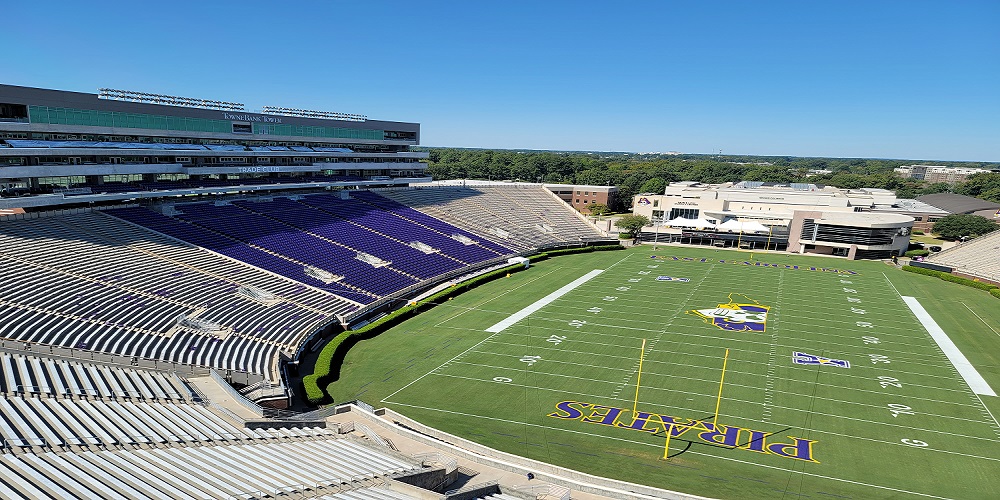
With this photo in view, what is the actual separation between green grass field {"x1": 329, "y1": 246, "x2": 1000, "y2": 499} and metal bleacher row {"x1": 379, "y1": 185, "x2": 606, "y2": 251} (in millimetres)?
19180

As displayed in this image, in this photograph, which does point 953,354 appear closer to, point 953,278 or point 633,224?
point 953,278

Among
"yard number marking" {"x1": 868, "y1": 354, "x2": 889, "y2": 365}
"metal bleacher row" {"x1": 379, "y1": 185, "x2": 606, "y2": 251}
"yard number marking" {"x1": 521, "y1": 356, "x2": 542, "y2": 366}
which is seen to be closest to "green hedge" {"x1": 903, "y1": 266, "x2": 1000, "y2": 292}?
"yard number marking" {"x1": 868, "y1": 354, "x2": 889, "y2": 365}

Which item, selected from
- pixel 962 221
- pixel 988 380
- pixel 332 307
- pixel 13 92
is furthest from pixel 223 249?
pixel 962 221

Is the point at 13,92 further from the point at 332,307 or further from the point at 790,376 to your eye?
the point at 790,376

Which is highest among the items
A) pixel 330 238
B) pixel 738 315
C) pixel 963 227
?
pixel 963 227

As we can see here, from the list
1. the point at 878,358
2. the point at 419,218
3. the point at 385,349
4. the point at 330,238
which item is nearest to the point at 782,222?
the point at 878,358

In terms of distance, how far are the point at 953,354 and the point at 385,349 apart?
110 ft

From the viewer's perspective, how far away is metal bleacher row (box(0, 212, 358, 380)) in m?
24.6

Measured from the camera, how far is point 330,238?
47.5m

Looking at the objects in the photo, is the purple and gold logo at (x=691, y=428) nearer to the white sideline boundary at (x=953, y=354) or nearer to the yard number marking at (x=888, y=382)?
the yard number marking at (x=888, y=382)

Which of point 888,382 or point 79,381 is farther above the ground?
point 79,381

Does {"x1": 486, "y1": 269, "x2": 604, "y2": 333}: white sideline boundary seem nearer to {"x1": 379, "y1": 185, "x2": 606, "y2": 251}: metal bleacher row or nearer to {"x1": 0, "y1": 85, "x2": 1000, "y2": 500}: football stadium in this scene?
{"x1": 0, "y1": 85, "x2": 1000, "y2": 500}: football stadium

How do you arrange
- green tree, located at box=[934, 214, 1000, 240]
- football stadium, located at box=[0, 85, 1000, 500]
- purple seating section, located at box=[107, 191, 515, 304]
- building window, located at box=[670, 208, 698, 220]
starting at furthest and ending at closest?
green tree, located at box=[934, 214, 1000, 240]
building window, located at box=[670, 208, 698, 220]
purple seating section, located at box=[107, 191, 515, 304]
football stadium, located at box=[0, 85, 1000, 500]

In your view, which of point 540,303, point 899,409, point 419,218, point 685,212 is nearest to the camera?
point 899,409
